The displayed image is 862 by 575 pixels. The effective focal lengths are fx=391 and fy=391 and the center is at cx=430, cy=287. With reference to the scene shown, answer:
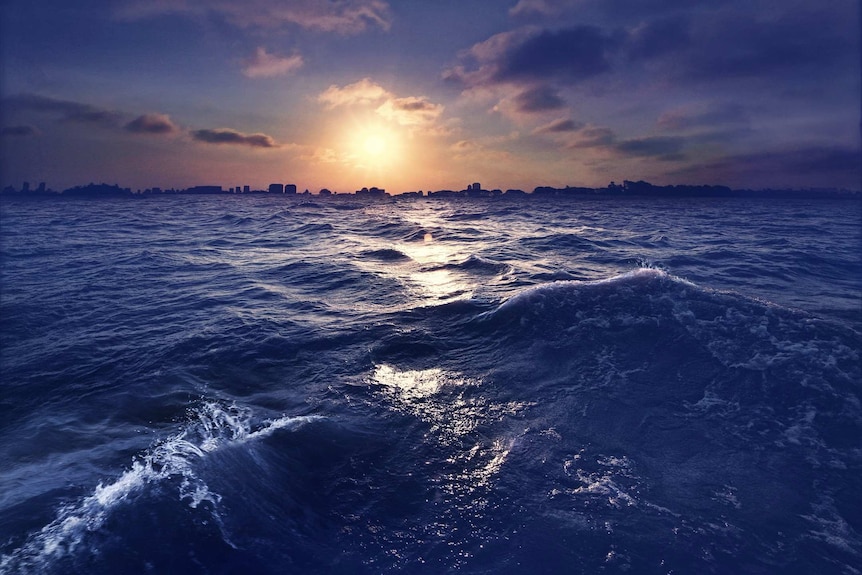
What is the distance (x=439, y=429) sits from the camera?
8.38m

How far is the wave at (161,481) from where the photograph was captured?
5.36 metres

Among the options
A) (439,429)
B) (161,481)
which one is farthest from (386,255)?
(161,481)

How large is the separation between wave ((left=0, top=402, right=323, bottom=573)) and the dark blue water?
4cm

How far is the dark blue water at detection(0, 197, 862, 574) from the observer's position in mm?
5703

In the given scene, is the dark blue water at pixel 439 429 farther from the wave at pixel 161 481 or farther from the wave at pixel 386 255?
the wave at pixel 386 255

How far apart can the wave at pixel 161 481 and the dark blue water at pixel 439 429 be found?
0.04m

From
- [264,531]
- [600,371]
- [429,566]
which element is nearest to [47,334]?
[264,531]

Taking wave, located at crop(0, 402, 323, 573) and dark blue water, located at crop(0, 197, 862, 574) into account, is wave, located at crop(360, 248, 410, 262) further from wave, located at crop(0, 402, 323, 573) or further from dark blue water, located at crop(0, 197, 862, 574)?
wave, located at crop(0, 402, 323, 573)

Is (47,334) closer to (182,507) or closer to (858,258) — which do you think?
(182,507)

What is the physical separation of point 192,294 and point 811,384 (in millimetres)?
22607

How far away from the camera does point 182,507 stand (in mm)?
6156

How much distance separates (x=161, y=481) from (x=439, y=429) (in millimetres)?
5070

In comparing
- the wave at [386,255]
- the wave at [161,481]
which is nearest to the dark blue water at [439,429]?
the wave at [161,481]

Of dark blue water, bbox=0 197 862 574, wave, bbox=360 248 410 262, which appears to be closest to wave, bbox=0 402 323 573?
dark blue water, bbox=0 197 862 574
